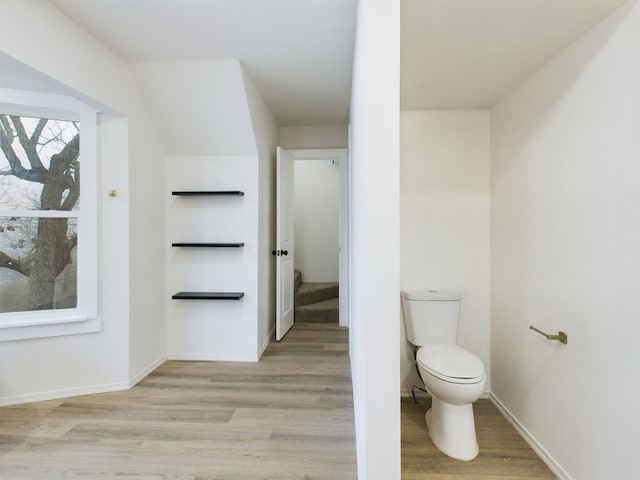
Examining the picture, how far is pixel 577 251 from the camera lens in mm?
1348

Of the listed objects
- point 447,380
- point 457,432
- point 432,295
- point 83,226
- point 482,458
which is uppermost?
point 83,226

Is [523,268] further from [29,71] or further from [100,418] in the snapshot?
[29,71]

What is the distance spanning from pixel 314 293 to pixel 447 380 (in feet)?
8.28

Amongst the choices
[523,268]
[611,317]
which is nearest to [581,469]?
[611,317]

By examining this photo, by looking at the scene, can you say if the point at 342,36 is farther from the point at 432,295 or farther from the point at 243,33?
the point at 432,295

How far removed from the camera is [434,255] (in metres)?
2.07

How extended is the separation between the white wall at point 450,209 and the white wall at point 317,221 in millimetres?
2503

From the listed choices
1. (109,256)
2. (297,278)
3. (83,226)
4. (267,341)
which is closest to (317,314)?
(297,278)

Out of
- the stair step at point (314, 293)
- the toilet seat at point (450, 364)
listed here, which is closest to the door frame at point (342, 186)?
the stair step at point (314, 293)

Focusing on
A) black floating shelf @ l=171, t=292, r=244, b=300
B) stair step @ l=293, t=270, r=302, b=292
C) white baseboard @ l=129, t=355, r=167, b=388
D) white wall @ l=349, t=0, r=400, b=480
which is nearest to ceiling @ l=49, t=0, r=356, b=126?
white wall @ l=349, t=0, r=400, b=480

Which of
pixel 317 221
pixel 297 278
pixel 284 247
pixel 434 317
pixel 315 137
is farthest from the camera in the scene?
pixel 317 221

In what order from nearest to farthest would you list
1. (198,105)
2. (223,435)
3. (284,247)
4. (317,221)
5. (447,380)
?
(447,380) → (223,435) → (198,105) → (284,247) → (317,221)

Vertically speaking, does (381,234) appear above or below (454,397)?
above

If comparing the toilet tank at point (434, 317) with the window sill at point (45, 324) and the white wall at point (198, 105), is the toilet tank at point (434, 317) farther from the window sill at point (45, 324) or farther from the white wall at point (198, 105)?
the window sill at point (45, 324)
